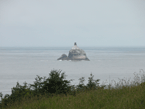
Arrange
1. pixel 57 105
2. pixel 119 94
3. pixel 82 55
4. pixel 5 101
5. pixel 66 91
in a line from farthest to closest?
pixel 82 55, pixel 66 91, pixel 5 101, pixel 119 94, pixel 57 105

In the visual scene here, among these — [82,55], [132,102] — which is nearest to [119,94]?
[132,102]

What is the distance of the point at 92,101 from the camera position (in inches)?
251

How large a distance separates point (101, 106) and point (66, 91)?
2997mm

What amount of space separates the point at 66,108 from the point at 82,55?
121008 mm

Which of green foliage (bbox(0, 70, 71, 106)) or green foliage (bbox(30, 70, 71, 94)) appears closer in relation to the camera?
green foliage (bbox(0, 70, 71, 106))

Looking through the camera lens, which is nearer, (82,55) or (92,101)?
(92,101)

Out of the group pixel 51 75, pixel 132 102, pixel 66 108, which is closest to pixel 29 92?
pixel 51 75

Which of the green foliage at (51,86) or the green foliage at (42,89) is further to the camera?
the green foliage at (51,86)

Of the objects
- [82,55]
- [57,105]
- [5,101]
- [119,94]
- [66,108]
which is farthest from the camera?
[82,55]

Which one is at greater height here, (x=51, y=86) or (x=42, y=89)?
(x=51, y=86)

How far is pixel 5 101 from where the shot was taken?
323 inches

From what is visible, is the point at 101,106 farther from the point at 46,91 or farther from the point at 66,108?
the point at 46,91

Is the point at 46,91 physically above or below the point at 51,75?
below

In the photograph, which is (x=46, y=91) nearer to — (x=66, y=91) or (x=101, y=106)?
(x=66, y=91)
